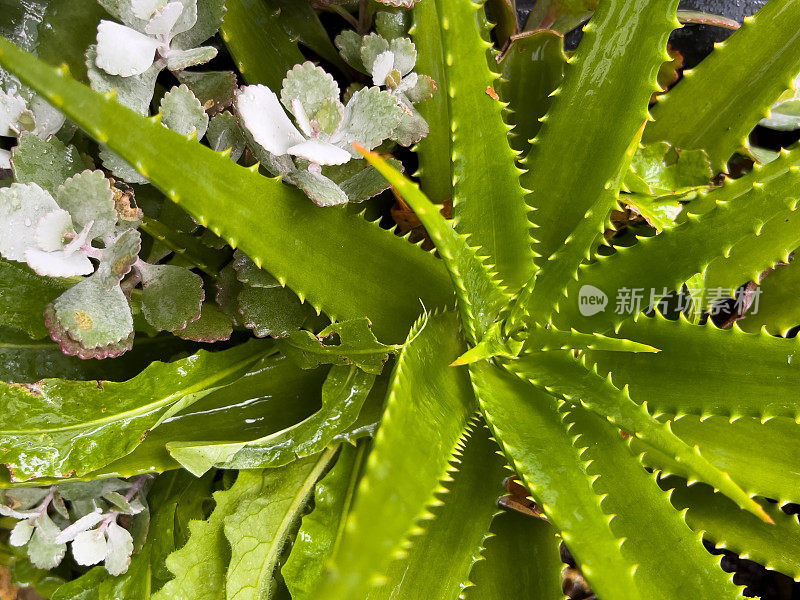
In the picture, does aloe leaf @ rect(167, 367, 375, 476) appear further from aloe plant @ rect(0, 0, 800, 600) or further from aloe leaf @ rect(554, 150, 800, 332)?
aloe leaf @ rect(554, 150, 800, 332)

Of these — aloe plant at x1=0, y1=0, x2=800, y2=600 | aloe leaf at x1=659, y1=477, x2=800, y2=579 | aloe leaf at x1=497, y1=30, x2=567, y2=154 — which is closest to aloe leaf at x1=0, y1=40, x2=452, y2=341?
aloe plant at x1=0, y1=0, x2=800, y2=600

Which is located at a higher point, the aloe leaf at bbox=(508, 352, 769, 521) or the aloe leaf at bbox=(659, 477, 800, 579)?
the aloe leaf at bbox=(508, 352, 769, 521)

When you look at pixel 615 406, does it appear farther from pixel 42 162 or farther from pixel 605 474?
pixel 42 162

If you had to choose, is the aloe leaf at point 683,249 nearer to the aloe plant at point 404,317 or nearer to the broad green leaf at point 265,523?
the aloe plant at point 404,317

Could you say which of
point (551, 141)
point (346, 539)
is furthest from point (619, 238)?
point (346, 539)

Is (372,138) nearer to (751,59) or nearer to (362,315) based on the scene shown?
(362,315)

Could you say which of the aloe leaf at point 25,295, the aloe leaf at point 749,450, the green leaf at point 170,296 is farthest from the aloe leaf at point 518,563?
the aloe leaf at point 25,295
